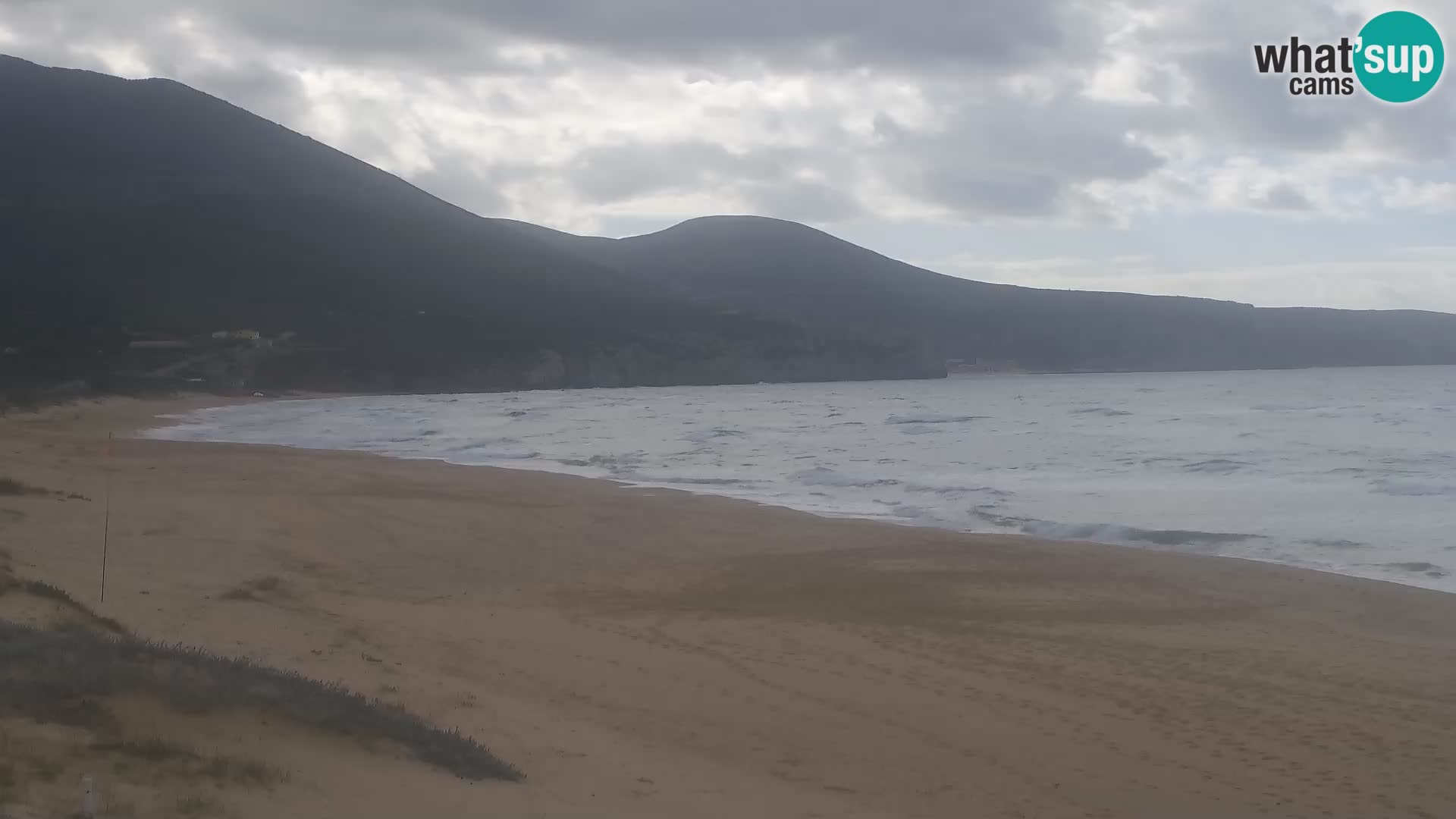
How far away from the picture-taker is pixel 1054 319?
140 metres

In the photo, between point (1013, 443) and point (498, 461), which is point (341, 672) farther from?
point (1013, 443)

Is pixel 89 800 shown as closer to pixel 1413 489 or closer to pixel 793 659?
pixel 793 659

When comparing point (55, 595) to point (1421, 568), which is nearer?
point (55, 595)

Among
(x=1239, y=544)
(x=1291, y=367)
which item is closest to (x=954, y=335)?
(x=1291, y=367)

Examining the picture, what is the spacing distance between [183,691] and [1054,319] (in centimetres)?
14247

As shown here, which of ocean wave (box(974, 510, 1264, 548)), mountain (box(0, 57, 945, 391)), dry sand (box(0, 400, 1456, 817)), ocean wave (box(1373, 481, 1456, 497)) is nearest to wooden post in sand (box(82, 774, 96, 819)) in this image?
dry sand (box(0, 400, 1456, 817))

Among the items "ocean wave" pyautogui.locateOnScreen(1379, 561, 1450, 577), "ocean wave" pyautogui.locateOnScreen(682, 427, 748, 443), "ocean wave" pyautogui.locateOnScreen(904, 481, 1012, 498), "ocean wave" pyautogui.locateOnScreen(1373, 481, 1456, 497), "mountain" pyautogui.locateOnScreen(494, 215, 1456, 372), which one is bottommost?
"ocean wave" pyautogui.locateOnScreen(1379, 561, 1450, 577)

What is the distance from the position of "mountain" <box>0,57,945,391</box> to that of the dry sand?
58709 millimetres

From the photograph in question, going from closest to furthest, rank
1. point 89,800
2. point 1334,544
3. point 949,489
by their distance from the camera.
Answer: point 89,800 < point 1334,544 < point 949,489

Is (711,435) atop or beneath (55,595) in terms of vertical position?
beneath

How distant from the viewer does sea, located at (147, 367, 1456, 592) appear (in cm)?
1583

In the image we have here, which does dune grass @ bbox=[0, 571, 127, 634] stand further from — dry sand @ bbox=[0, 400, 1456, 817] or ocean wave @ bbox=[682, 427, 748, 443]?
ocean wave @ bbox=[682, 427, 748, 443]

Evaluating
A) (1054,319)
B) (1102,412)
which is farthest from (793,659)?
(1054,319)

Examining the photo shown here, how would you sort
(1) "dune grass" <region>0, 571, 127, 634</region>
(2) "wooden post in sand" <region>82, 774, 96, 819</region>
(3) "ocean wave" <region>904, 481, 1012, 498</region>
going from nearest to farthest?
(2) "wooden post in sand" <region>82, 774, 96, 819</region>, (1) "dune grass" <region>0, 571, 127, 634</region>, (3) "ocean wave" <region>904, 481, 1012, 498</region>
